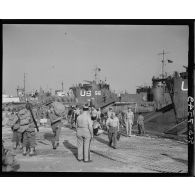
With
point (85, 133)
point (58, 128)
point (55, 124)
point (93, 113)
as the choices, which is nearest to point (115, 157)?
point (85, 133)

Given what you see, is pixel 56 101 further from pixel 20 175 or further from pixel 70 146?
pixel 20 175

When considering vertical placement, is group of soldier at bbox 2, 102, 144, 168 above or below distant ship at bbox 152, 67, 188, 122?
below

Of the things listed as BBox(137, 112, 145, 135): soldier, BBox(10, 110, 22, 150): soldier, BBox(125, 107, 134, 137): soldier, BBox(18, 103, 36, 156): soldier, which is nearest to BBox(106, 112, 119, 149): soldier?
BBox(137, 112, 145, 135): soldier

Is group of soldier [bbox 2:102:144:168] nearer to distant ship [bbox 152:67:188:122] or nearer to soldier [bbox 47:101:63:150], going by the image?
soldier [bbox 47:101:63:150]

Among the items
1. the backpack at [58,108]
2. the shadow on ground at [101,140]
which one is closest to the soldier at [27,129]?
the backpack at [58,108]

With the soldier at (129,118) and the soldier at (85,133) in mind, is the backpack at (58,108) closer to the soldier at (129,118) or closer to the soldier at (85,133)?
the soldier at (85,133)

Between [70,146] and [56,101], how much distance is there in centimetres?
148

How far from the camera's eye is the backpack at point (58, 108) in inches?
352

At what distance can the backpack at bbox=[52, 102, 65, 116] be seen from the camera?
8.93 meters

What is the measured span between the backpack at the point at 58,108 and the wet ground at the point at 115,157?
43.3 inches

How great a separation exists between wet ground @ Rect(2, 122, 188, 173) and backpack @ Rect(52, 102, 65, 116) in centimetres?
110

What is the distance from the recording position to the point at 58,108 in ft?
29.5

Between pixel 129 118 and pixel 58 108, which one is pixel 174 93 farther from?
pixel 58 108
